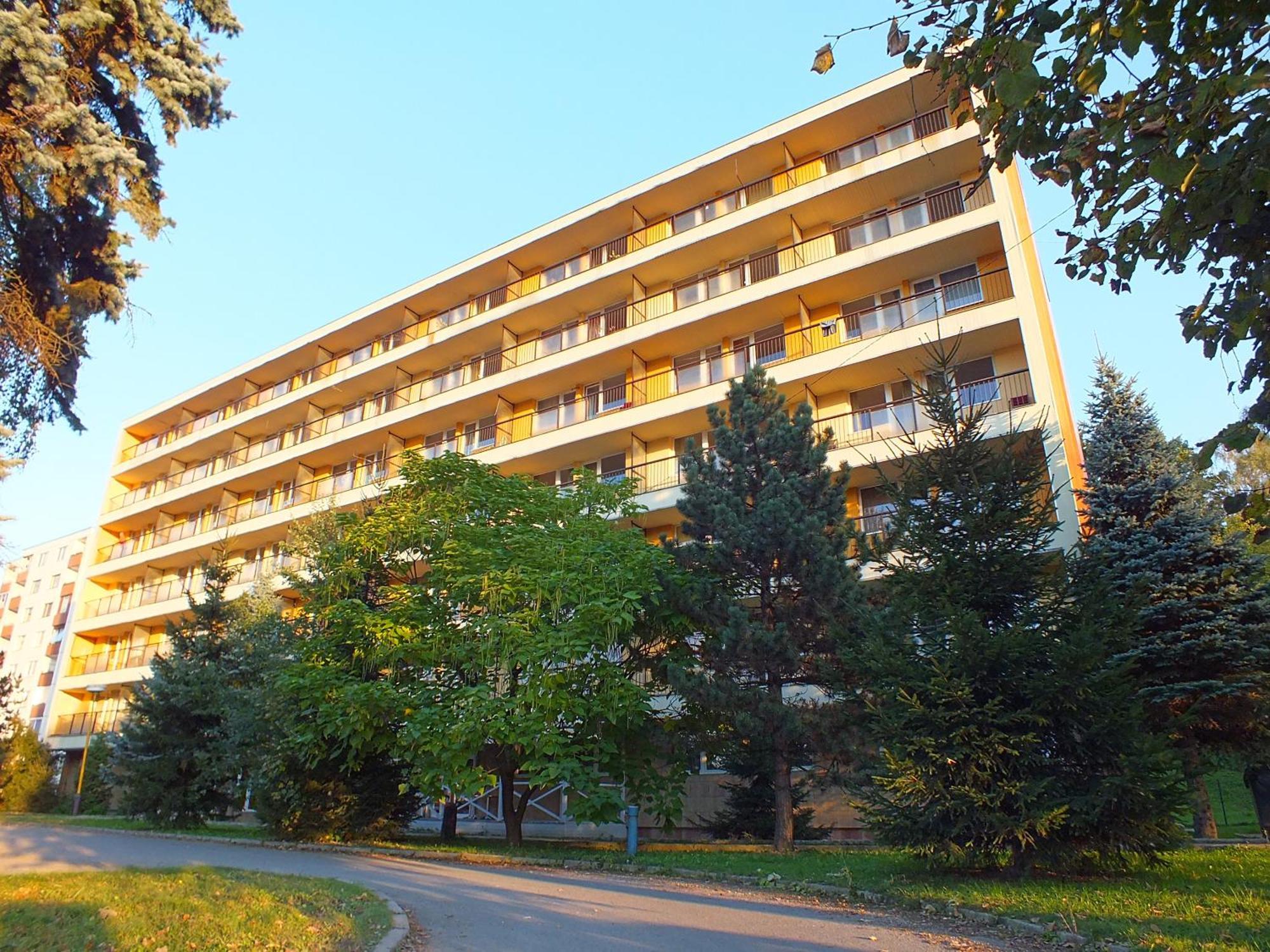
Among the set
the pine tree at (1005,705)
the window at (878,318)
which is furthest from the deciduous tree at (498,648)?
the window at (878,318)

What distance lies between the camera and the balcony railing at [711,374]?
2066cm

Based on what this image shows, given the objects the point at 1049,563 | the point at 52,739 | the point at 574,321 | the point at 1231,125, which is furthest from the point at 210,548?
the point at 1231,125

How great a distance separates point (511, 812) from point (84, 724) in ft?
106

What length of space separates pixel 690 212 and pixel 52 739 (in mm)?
38377

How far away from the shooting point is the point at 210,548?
36.5 meters

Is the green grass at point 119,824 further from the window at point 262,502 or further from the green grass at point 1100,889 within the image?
the window at point 262,502

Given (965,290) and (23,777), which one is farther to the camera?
(23,777)

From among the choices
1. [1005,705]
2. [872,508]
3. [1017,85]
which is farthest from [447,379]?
[1017,85]

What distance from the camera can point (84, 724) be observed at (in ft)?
126

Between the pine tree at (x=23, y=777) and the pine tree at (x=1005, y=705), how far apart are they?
35538mm

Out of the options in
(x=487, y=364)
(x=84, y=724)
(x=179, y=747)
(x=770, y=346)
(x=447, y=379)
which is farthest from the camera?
(x=84, y=724)

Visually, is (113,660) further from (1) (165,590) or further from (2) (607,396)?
(2) (607,396)

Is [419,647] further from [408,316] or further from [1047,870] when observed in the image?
[408,316]

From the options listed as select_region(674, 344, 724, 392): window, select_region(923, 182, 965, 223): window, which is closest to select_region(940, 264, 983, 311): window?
select_region(923, 182, 965, 223): window
